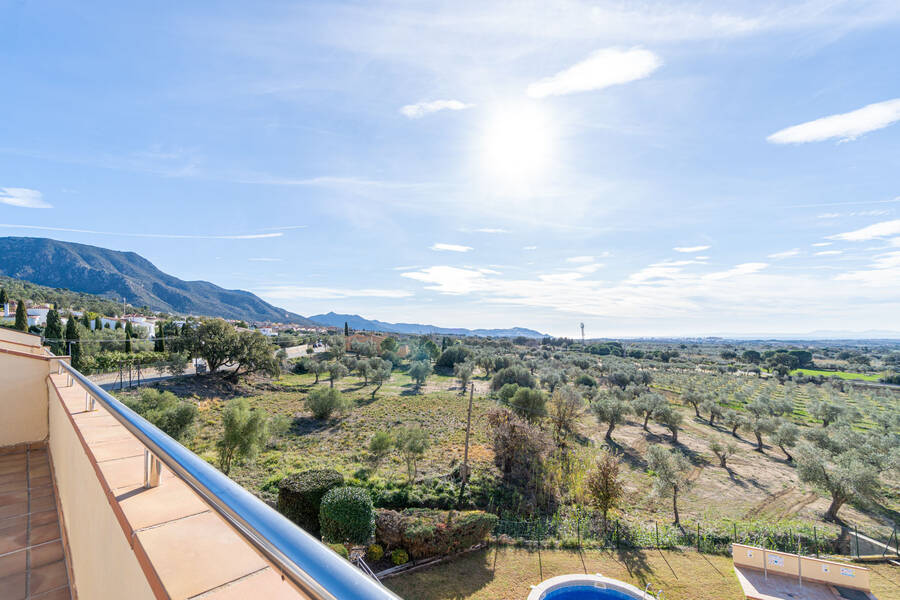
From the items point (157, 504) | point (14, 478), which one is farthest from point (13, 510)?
point (157, 504)

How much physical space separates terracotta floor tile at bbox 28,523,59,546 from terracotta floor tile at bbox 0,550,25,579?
0.12 meters

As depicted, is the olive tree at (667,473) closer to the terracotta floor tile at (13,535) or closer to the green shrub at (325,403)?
the terracotta floor tile at (13,535)

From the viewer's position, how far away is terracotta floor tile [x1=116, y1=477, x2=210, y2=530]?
1.11 metres

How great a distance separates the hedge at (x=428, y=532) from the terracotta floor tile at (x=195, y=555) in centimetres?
888

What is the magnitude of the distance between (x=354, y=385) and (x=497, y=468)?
21.9 m

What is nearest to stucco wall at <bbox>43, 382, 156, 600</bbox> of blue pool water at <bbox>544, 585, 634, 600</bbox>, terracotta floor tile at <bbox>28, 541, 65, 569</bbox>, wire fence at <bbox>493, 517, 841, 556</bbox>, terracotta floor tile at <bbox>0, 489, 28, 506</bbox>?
terracotta floor tile at <bbox>28, 541, 65, 569</bbox>

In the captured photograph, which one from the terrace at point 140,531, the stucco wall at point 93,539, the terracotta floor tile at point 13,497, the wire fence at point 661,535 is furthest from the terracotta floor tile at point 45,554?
the wire fence at point 661,535

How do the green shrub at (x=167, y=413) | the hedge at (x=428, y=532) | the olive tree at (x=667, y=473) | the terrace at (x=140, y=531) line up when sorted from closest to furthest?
1. the terrace at (x=140, y=531)
2. the hedge at (x=428, y=532)
3. the olive tree at (x=667, y=473)
4. the green shrub at (x=167, y=413)

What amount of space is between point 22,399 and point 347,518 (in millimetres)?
6337

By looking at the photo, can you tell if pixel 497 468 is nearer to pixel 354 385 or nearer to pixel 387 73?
pixel 387 73

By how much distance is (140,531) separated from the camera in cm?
101

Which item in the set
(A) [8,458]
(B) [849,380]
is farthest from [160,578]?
(B) [849,380]

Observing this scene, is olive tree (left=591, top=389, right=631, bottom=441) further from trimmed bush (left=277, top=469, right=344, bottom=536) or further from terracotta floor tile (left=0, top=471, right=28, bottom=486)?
terracotta floor tile (left=0, top=471, right=28, bottom=486)

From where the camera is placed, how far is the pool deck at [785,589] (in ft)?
26.1
